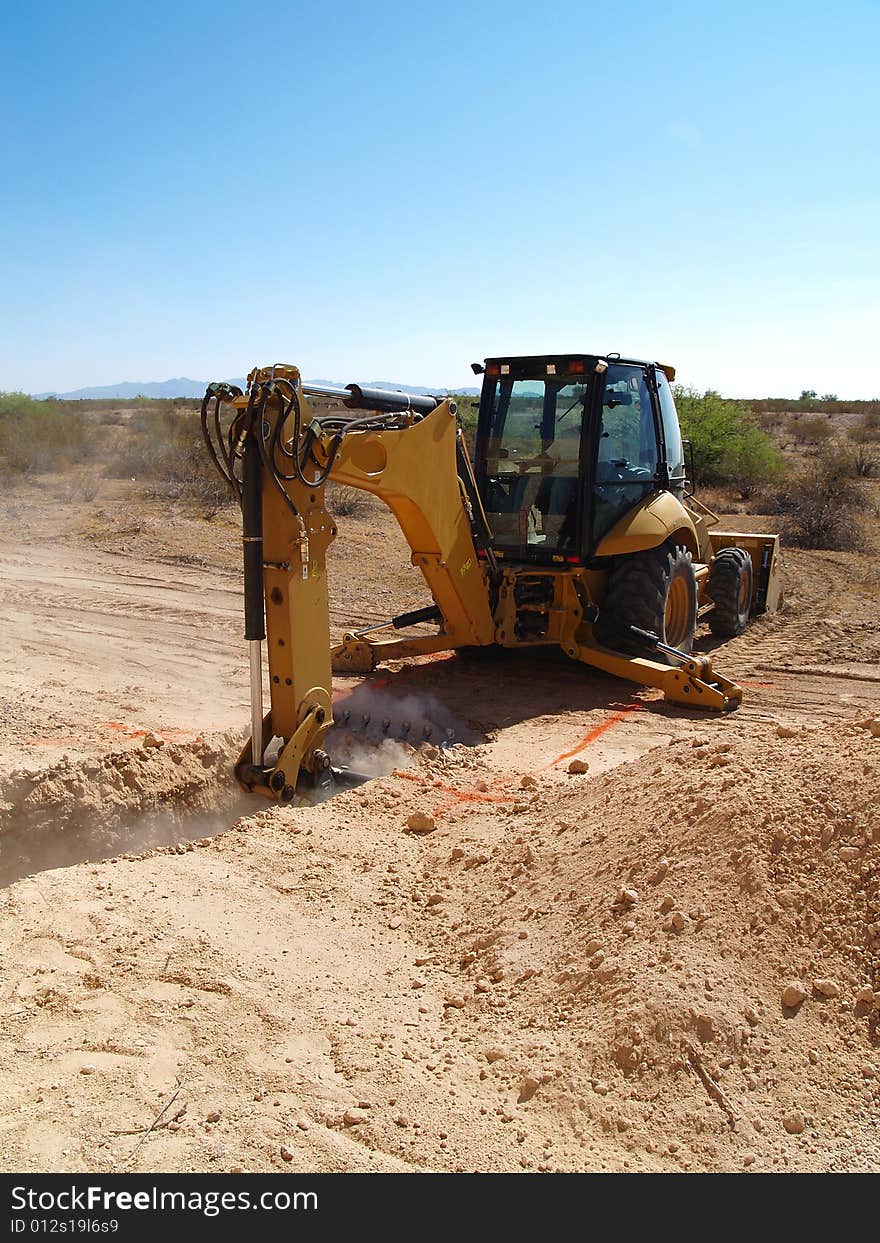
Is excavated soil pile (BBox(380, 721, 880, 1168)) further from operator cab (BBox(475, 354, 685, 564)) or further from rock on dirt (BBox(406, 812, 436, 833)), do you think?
operator cab (BBox(475, 354, 685, 564))

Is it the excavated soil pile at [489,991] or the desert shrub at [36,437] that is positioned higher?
the desert shrub at [36,437]

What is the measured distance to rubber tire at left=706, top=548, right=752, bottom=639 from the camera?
976cm

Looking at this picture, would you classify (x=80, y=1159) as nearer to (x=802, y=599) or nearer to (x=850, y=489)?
(x=802, y=599)

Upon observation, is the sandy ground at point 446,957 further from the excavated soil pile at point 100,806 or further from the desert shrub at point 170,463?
the desert shrub at point 170,463

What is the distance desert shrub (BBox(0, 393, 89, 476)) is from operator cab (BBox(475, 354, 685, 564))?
15.6m

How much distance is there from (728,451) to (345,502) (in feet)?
28.4

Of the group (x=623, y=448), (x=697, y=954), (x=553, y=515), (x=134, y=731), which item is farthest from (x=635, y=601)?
(x=697, y=954)

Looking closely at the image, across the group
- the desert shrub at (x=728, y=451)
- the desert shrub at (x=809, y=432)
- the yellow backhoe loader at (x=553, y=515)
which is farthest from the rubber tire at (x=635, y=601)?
the desert shrub at (x=809, y=432)

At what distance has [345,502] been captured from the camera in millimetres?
17203

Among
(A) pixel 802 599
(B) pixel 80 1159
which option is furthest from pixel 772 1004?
(A) pixel 802 599

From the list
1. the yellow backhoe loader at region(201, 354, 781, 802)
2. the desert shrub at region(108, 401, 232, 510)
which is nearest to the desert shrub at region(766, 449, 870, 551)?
the yellow backhoe loader at region(201, 354, 781, 802)

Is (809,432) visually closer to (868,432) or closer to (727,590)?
(868,432)

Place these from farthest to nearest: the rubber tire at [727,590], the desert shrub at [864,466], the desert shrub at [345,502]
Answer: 1. the desert shrub at [864,466]
2. the desert shrub at [345,502]
3. the rubber tire at [727,590]

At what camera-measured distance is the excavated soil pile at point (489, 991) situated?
279 cm
